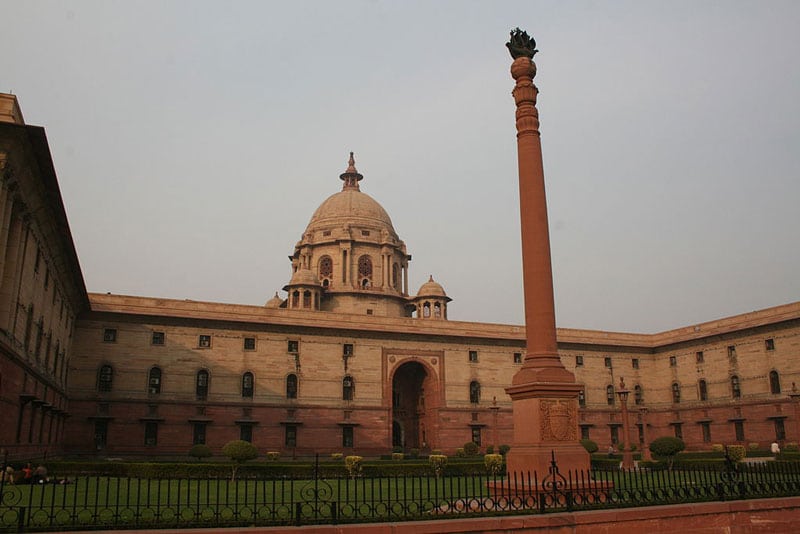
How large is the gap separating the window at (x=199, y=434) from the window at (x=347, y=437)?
8087 mm

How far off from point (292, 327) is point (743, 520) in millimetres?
32552

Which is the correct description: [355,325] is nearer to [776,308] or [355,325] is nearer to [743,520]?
[776,308]

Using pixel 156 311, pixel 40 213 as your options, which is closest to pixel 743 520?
pixel 40 213

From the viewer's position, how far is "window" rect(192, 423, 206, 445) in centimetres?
3781

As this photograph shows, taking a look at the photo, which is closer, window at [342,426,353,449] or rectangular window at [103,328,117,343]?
rectangular window at [103,328,117,343]

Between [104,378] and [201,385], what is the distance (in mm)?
5171

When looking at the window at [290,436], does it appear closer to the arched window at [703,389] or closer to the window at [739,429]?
the arched window at [703,389]

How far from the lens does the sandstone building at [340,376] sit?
3653 cm

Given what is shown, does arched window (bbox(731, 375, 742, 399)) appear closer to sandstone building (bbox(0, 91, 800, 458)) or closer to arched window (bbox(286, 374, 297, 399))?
sandstone building (bbox(0, 91, 800, 458))

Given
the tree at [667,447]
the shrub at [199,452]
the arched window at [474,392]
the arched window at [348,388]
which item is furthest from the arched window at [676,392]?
the shrub at [199,452]

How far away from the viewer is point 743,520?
11.4 meters

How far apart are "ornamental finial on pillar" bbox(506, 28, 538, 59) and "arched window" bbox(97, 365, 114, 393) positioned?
2985 cm

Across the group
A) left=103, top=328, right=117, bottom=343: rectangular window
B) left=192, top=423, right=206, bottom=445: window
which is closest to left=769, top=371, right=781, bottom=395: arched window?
left=192, top=423, right=206, bottom=445: window

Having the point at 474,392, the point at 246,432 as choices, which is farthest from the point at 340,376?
the point at 474,392
